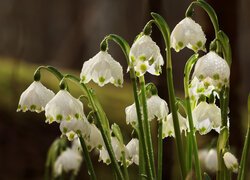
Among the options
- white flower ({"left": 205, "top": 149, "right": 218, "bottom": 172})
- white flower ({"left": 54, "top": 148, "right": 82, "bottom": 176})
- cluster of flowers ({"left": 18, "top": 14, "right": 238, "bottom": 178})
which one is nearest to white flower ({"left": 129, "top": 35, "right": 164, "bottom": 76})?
cluster of flowers ({"left": 18, "top": 14, "right": 238, "bottom": 178})

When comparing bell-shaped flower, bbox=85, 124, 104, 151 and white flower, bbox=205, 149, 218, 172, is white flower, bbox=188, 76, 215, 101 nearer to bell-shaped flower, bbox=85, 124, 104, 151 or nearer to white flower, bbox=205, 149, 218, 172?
bell-shaped flower, bbox=85, 124, 104, 151

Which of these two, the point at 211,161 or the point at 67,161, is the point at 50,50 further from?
the point at 211,161

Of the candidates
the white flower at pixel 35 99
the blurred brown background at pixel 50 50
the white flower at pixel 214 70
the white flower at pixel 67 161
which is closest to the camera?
the white flower at pixel 214 70

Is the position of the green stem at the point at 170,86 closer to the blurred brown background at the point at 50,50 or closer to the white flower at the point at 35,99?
the white flower at the point at 35,99

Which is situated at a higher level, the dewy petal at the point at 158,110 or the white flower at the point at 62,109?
the dewy petal at the point at 158,110

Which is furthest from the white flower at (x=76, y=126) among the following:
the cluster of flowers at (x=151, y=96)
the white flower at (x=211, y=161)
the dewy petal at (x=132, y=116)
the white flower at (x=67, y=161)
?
the white flower at (x=67, y=161)

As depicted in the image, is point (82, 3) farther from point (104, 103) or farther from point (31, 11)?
point (104, 103)
